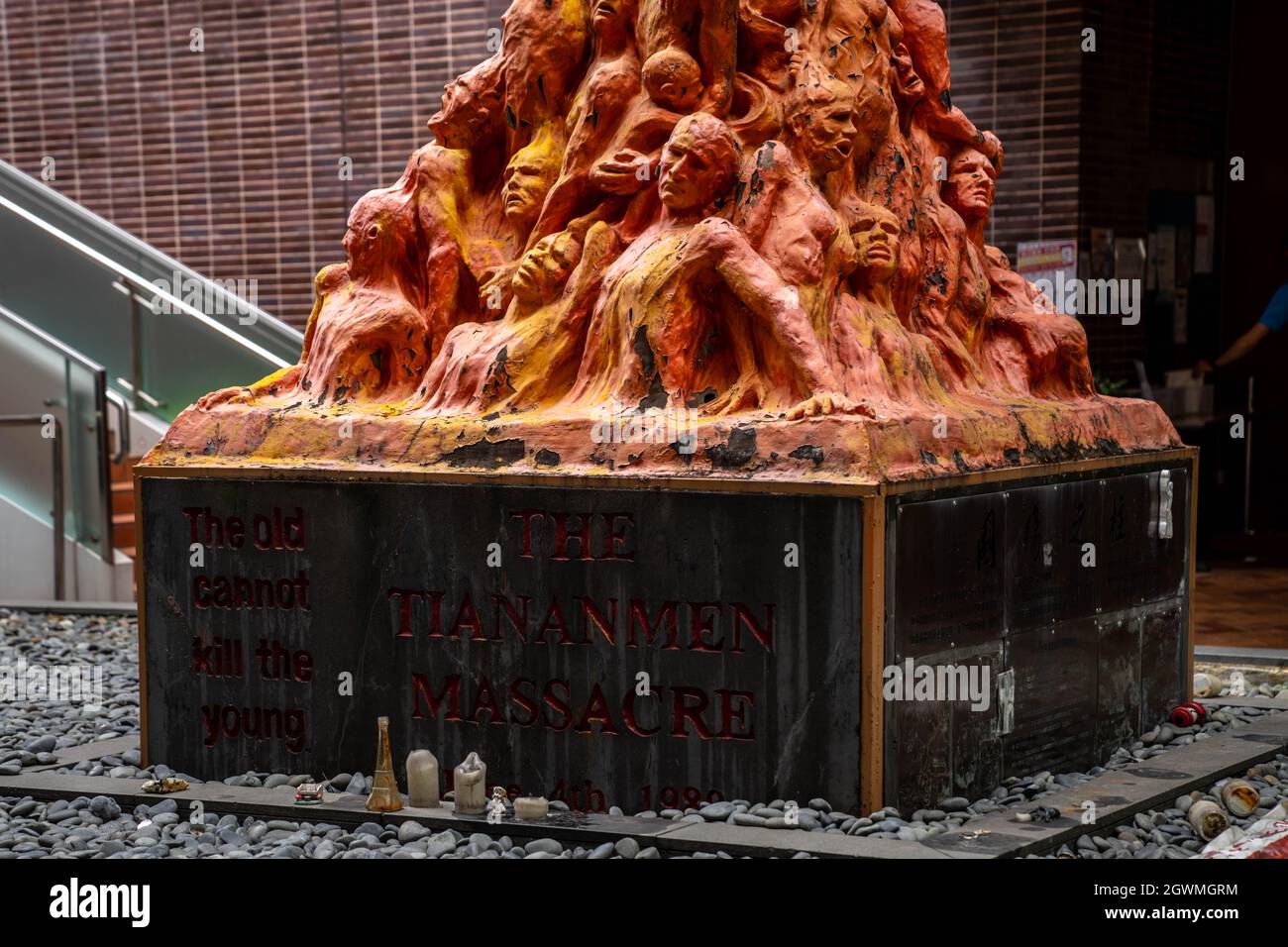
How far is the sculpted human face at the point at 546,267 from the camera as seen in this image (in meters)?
5.83

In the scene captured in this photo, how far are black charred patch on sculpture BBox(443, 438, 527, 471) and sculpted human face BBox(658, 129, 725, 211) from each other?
2.95ft

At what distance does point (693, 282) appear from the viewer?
17.8ft

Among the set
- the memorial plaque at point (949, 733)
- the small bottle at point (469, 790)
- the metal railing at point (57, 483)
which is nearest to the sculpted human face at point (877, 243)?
the memorial plaque at point (949, 733)

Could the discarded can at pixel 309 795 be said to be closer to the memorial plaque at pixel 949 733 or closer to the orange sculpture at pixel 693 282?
the orange sculpture at pixel 693 282

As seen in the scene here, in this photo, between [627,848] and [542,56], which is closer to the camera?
[627,848]

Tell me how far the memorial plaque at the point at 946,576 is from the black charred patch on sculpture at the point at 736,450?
44cm

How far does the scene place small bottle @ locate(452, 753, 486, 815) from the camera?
5.18 metres

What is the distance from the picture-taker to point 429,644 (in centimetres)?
554

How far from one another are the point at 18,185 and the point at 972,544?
9.32 metres

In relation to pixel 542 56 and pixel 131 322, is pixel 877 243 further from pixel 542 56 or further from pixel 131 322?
pixel 131 322

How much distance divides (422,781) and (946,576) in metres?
1.62

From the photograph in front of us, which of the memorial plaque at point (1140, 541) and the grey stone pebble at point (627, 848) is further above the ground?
the memorial plaque at point (1140, 541)

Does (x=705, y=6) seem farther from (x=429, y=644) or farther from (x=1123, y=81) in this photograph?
(x=1123, y=81)

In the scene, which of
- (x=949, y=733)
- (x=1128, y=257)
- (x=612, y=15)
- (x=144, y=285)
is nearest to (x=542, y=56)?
(x=612, y=15)
